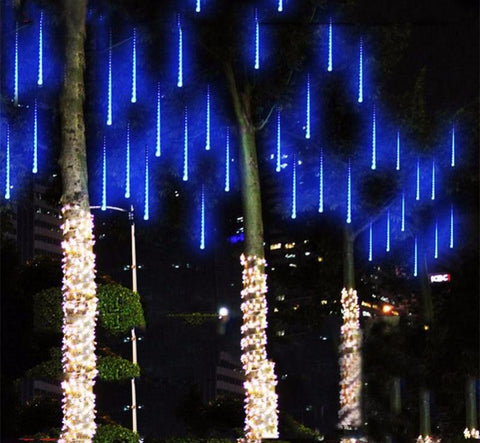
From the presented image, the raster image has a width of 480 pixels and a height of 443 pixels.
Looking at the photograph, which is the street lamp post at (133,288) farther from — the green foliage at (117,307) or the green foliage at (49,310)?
the green foliage at (49,310)

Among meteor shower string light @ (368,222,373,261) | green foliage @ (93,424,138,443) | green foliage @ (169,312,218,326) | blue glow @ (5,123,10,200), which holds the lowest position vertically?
green foliage @ (93,424,138,443)

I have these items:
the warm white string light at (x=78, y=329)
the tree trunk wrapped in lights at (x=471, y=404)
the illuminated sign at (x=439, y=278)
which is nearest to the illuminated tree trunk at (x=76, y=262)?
the warm white string light at (x=78, y=329)

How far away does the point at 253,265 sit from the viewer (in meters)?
14.7

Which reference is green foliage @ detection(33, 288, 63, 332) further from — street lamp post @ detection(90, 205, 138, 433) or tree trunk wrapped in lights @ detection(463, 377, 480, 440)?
tree trunk wrapped in lights @ detection(463, 377, 480, 440)

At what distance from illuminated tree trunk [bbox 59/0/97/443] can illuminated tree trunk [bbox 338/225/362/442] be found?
25.8ft

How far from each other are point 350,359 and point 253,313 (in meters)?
4.78

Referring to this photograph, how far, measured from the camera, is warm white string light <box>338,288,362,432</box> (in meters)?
18.6

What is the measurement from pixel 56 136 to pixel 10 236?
1926 mm

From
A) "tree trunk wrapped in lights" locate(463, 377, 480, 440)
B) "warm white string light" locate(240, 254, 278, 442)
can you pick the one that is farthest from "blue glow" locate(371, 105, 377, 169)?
"tree trunk wrapped in lights" locate(463, 377, 480, 440)

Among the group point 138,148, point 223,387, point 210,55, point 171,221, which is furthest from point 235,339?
point 210,55

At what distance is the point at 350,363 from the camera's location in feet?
61.6

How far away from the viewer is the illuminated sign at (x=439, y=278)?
24.1 metres

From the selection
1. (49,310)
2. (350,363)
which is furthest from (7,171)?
(350,363)

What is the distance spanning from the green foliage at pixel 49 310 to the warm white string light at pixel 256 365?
2889mm
